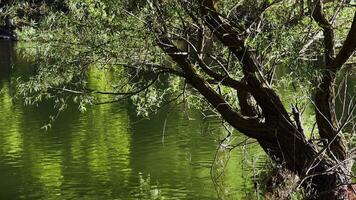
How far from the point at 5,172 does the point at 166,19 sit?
7.32m

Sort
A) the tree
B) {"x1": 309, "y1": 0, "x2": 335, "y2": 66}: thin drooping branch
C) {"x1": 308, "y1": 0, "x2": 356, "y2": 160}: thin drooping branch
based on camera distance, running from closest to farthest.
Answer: {"x1": 308, "y1": 0, "x2": 356, "y2": 160}: thin drooping branch < {"x1": 309, "y1": 0, "x2": 335, "y2": 66}: thin drooping branch < the tree

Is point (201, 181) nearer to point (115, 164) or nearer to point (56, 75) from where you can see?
point (115, 164)

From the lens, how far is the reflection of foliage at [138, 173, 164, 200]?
42.6 feet

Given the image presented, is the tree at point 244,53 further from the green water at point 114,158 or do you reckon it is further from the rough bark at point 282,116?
the green water at point 114,158

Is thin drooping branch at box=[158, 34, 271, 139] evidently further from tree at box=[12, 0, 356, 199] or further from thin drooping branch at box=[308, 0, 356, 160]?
thin drooping branch at box=[308, 0, 356, 160]

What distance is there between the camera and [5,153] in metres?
17.7

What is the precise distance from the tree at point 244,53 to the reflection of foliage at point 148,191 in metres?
2.38

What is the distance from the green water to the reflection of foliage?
0.07ft

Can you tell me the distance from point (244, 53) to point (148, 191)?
5.01m

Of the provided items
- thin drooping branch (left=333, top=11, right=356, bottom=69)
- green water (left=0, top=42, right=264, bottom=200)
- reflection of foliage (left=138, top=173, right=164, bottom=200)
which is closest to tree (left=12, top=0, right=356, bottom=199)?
thin drooping branch (left=333, top=11, right=356, bottom=69)

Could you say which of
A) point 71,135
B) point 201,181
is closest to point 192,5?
point 201,181

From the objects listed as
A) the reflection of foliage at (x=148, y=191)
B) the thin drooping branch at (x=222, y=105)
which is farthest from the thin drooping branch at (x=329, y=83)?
the reflection of foliage at (x=148, y=191)

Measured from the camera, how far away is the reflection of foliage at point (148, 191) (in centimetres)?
1299

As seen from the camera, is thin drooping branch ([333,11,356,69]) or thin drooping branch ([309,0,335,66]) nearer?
thin drooping branch ([333,11,356,69])
